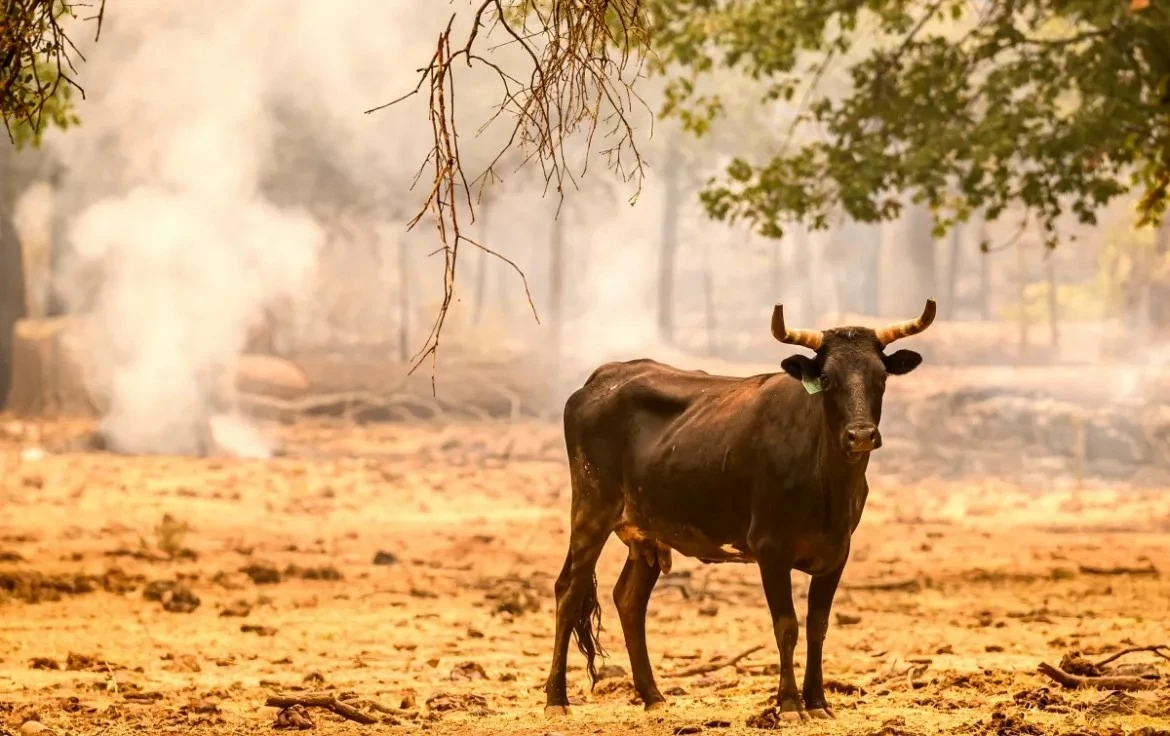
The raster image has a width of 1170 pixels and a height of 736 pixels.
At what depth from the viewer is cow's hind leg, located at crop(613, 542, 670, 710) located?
8.57m

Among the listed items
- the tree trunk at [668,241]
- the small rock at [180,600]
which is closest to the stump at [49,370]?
the tree trunk at [668,241]

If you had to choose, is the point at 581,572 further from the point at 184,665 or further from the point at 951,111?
the point at 951,111

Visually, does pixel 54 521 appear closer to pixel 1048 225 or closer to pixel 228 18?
pixel 1048 225

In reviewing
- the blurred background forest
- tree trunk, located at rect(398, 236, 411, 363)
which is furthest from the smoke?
tree trunk, located at rect(398, 236, 411, 363)

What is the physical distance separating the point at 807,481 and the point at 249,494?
18.3 meters

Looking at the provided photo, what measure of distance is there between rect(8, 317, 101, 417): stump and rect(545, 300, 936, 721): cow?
2669cm

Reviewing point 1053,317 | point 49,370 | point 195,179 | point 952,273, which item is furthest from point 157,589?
point 952,273

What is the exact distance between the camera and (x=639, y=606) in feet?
28.8

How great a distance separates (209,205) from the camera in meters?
34.8

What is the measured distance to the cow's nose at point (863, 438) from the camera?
278 inches

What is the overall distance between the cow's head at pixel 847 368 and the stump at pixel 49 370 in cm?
2827

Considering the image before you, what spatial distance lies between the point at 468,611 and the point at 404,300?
26.9 m

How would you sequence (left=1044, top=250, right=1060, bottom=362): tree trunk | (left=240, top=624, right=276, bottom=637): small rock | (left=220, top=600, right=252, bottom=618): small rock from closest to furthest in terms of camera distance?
1. (left=240, top=624, right=276, bottom=637): small rock
2. (left=220, top=600, right=252, bottom=618): small rock
3. (left=1044, top=250, right=1060, bottom=362): tree trunk

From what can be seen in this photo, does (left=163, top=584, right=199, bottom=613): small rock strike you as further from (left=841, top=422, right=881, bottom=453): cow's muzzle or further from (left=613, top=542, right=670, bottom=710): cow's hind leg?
(left=841, top=422, right=881, bottom=453): cow's muzzle
